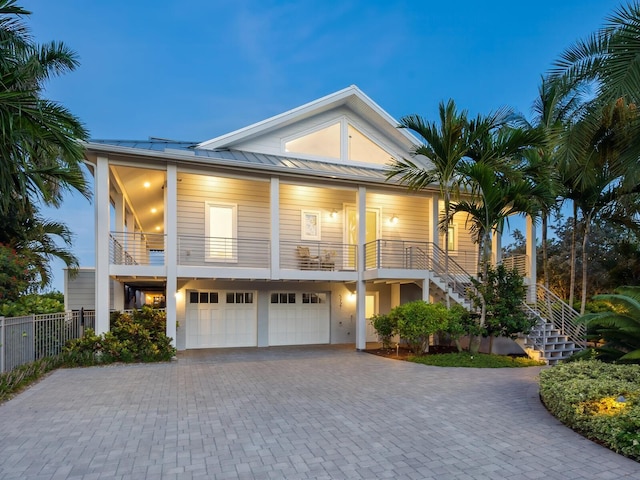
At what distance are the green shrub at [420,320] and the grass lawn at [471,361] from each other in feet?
2.12

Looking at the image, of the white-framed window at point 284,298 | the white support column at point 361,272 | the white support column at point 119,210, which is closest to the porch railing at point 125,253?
the white support column at point 119,210

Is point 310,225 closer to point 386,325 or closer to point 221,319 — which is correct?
point 221,319

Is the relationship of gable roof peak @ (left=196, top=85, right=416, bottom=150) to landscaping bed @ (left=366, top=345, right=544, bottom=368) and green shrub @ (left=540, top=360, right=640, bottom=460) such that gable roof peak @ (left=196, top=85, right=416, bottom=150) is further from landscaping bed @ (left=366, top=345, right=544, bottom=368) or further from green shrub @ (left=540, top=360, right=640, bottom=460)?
green shrub @ (left=540, top=360, right=640, bottom=460)

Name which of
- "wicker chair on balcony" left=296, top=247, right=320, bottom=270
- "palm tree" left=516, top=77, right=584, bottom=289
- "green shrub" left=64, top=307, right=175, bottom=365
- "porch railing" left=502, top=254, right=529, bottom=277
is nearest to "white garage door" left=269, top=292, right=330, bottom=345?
"wicker chair on balcony" left=296, top=247, right=320, bottom=270

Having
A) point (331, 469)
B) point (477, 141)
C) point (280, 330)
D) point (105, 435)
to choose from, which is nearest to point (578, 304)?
point (477, 141)

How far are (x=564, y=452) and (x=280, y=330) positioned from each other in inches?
419

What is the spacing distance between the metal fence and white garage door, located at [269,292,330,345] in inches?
223

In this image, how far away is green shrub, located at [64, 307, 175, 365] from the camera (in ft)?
34.7

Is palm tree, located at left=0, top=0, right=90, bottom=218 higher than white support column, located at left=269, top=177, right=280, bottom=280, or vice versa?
palm tree, located at left=0, top=0, right=90, bottom=218

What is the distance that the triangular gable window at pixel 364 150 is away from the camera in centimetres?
1523

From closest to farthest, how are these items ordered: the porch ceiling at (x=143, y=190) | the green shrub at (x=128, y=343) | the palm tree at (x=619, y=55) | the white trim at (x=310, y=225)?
the palm tree at (x=619, y=55), the green shrub at (x=128, y=343), the porch ceiling at (x=143, y=190), the white trim at (x=310, y=225)

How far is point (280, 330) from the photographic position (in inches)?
576

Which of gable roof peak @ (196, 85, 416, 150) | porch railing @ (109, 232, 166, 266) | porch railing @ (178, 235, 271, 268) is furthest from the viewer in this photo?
gable roof peak @ (196, 85, 416, 150)

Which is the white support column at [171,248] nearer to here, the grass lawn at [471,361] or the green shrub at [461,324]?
the grass lawn at [471,361]
